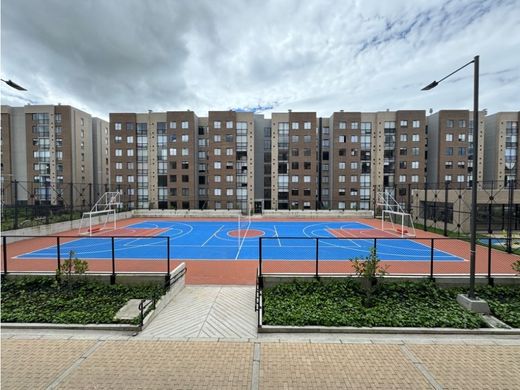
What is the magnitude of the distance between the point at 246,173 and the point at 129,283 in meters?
40.7

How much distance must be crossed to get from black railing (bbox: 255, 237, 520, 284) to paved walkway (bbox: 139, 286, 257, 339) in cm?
215

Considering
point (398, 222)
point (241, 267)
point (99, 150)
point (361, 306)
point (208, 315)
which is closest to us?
point (208, 315)

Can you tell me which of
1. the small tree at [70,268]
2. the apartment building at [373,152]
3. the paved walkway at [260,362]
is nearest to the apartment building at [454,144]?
the apartment building at [373,152]

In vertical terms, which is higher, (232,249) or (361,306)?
(361,306)

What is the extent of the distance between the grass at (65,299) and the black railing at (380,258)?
207 inches

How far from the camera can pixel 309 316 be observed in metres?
6.89

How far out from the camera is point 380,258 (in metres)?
15.0

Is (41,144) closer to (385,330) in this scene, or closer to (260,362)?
(260,362)

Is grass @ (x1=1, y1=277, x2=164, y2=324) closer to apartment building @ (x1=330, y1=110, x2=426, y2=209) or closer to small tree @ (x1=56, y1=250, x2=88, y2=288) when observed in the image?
small tree @ (x1=56, y1=250, x2=88, y2=288)

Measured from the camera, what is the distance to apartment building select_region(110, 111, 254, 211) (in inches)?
1900

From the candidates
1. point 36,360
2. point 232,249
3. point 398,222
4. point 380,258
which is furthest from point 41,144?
point 398,222

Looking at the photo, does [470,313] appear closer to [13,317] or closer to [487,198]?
[13,317]

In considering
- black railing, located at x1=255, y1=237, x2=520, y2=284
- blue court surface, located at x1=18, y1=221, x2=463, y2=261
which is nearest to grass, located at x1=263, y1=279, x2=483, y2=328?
black railing, located at x1=255, y1=237, x2=520, y2=284

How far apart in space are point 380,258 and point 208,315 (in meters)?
11.9
